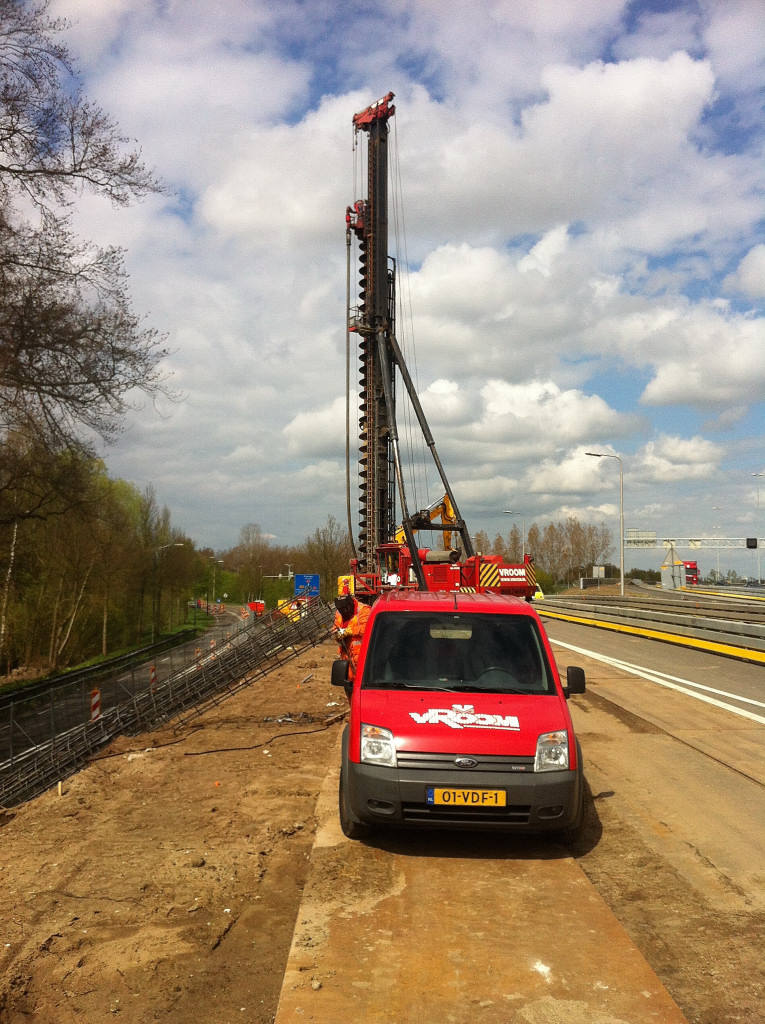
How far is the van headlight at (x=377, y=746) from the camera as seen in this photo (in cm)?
A: 549

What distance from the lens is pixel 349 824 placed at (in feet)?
18.8

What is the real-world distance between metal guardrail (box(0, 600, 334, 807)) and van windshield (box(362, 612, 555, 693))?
12.4m

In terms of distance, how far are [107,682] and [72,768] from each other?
329 cm

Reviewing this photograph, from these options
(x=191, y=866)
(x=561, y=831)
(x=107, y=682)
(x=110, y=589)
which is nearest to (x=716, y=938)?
(x=561, y=831)

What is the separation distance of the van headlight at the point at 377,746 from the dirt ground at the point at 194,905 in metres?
0.84

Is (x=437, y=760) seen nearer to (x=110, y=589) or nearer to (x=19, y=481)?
(x=19, y=481)

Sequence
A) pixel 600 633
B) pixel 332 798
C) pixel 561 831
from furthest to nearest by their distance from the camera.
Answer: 1. pixel 600 633
2. pixel 332 798
3. pixel 561 831

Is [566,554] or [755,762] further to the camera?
[566,554]

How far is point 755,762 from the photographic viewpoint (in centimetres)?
866

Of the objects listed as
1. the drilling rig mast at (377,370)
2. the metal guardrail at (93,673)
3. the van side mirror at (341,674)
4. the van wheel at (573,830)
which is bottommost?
the metal guardrail at (93,673)

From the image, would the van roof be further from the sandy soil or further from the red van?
the sandy soil

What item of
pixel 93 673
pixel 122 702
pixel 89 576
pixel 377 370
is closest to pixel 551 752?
pixel 122 702

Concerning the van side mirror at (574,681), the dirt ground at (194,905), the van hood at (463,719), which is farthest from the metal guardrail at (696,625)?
the van hood at (463,719)

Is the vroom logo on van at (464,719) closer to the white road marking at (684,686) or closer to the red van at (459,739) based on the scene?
the red van at (459,739)
